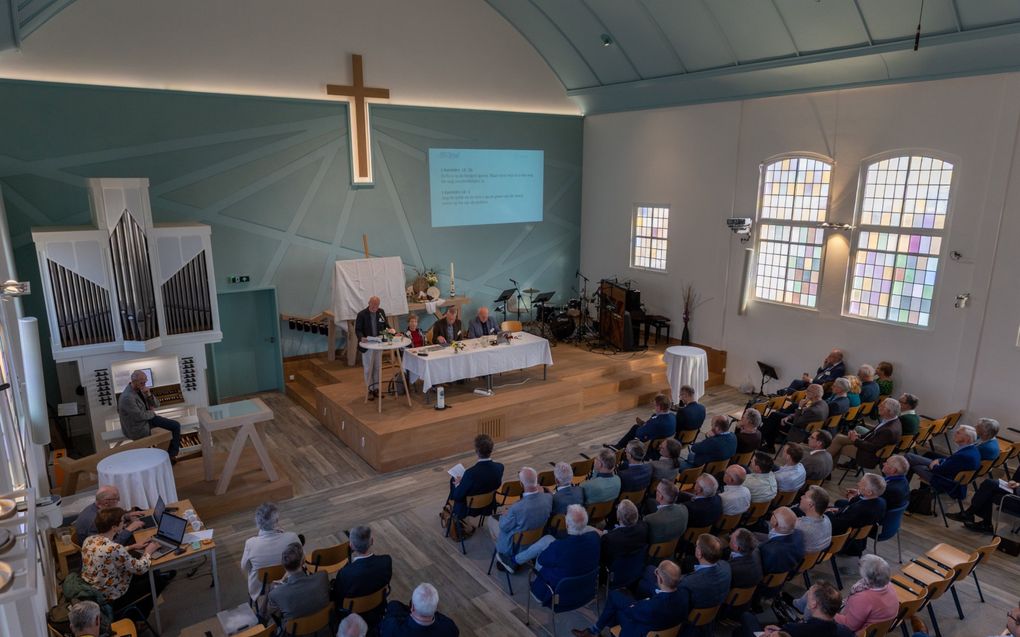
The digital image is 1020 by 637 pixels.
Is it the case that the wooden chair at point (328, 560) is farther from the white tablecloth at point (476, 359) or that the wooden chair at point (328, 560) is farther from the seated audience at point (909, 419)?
the seated audience at point (909, 419)

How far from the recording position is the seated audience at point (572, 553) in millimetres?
5035

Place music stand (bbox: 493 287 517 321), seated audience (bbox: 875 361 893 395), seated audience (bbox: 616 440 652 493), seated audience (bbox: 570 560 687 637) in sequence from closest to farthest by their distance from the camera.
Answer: seated audience (bbox: 570 560 687 637), seated audience (bbox: 616 440 652 493), seated audience (bbox: 875 361 893 395), music stand (bbox: 493 287 517 321)

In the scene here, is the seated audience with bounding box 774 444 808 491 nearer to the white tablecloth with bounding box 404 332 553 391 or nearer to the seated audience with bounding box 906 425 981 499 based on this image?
the seated audience with bounding box 906 425 981 499

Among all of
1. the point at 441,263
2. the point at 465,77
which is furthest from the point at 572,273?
the point at 465,77

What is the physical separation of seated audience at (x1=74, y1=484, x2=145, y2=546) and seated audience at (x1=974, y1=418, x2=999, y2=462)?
27.7ft

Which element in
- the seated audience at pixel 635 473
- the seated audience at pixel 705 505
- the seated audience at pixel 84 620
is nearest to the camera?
the seated audience at pixel 84 620

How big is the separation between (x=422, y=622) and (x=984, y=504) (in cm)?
644

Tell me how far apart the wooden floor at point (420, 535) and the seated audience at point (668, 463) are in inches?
62.9

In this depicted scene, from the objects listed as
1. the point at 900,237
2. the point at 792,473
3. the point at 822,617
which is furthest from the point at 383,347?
the point at 900,237

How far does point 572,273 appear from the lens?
15023mm

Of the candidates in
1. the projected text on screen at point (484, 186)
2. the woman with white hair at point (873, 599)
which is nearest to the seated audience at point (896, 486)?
the woman with white hair at point (873, 599)

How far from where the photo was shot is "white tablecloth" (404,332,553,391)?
30.3 feet

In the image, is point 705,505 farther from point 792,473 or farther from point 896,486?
point 896,486

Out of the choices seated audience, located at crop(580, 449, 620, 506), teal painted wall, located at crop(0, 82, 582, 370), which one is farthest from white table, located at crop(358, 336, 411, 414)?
seated audience, located at crop(580, 449, 620, 506)
